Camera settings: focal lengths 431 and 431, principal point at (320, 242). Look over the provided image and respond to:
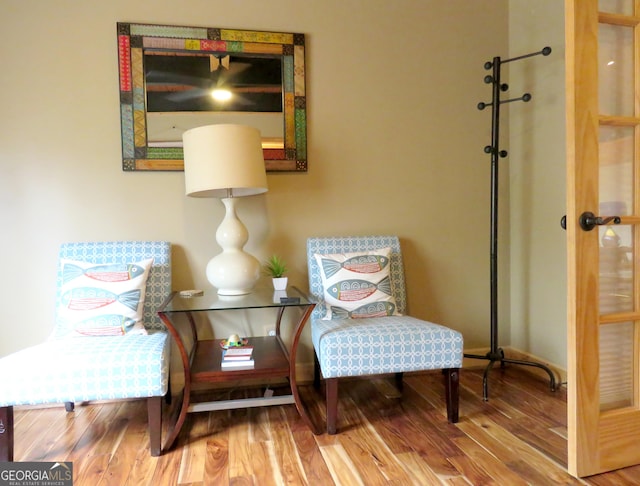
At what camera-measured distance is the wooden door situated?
1547 mm

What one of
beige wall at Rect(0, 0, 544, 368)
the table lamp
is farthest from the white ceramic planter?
beige wall at Rect(0, 0, 544, 368)

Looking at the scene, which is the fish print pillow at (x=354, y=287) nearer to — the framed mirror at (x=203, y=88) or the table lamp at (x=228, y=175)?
the table lamp at (x=228, y=175)

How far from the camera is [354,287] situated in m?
2.27

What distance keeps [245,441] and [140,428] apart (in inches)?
21.4

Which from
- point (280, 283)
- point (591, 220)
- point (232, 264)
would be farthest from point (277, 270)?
point (591, 220)

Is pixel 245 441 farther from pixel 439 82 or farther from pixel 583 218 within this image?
pixel 439 82

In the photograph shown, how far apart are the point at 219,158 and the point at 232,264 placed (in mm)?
521

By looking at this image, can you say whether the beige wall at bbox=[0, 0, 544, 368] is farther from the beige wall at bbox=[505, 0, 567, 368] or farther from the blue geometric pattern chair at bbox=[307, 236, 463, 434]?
the blue geometric pattern chair at bbox=[307, 236, 463, 434]

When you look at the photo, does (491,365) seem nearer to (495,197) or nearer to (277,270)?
(495,197)

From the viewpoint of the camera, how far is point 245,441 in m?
1.90

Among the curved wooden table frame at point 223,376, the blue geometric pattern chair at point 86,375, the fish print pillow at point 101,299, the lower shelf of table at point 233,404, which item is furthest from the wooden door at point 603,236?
the fish print pillow at point 101,299

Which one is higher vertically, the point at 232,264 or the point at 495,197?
the point at 495,197

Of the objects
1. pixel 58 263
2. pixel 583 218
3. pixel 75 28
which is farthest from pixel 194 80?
pixel 583 218

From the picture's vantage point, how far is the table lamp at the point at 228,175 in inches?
80.6
